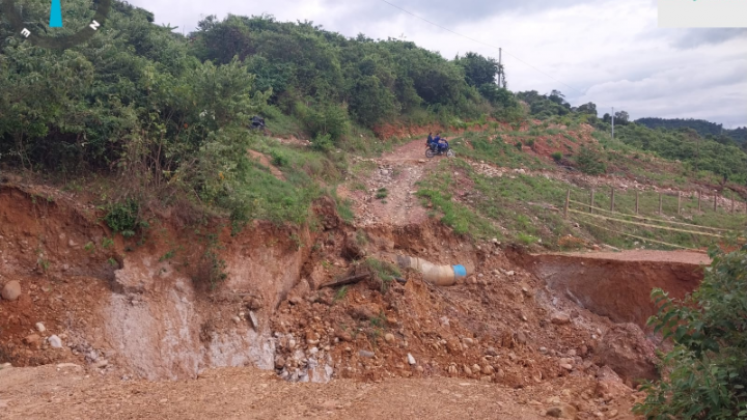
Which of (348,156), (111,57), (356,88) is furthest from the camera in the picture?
(356,88)

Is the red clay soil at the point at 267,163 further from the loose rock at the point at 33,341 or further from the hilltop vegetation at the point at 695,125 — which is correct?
the hilltop vegetation at the point at 695,125


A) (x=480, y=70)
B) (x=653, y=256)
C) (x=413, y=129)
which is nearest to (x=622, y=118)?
(x=480, y=70)

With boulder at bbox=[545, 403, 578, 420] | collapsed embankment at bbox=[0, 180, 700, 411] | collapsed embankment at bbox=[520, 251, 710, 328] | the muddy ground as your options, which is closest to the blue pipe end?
the muddy ground

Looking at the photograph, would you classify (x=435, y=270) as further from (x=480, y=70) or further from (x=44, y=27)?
(x=480, y=70)

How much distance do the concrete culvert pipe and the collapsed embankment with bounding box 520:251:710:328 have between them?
71.2 inches

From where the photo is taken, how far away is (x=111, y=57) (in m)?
8.74

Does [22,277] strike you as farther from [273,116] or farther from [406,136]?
[406,136]

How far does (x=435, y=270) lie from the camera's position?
9.62 meters

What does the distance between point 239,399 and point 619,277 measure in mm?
7580

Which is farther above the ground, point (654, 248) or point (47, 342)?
point (654, 248)

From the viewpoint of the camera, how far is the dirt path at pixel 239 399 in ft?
15.7

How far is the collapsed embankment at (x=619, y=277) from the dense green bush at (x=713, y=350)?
600 centimetres

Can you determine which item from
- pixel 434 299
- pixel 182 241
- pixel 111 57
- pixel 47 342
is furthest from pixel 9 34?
pixel 434 299

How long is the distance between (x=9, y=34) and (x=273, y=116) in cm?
863
